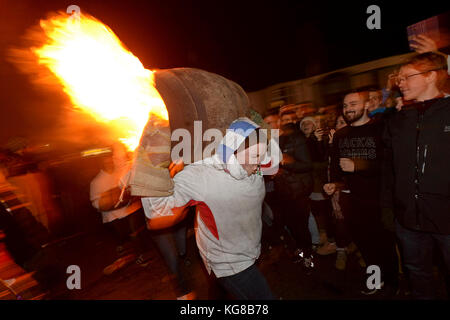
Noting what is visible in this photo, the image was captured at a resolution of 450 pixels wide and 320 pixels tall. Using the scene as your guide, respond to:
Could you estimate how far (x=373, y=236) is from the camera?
298 centimetres

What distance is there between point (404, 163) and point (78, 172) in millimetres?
6623

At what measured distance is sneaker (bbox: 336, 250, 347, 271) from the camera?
3.57 m

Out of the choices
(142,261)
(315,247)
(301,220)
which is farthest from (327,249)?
(142,261)

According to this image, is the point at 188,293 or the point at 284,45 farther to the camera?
the point at 284,45

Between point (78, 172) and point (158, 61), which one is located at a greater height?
point (158, 61)

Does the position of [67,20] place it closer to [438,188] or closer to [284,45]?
[438,188]

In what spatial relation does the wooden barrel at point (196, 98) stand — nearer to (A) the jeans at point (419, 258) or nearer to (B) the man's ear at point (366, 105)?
(B) the man's ear at point (366, 105)

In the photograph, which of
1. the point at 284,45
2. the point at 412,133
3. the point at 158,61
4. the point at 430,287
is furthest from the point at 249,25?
the point at 430,287

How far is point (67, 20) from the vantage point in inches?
77.0

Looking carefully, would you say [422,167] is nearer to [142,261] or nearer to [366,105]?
[366,105]

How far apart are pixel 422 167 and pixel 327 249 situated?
2.26 metres

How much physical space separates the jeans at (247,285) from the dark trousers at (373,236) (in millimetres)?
1592

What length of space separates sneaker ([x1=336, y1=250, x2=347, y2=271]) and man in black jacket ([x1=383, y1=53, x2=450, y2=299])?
1.11m
